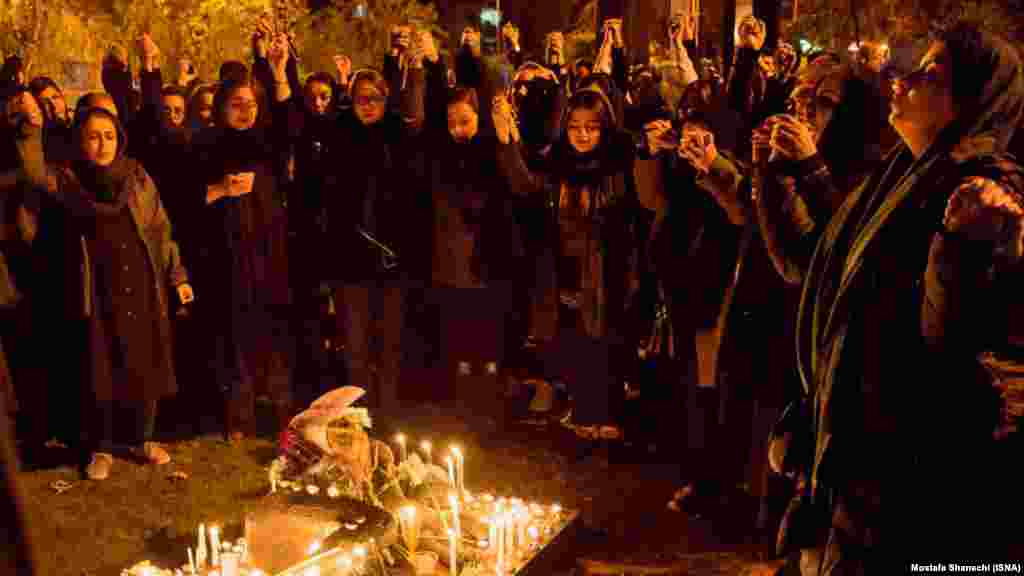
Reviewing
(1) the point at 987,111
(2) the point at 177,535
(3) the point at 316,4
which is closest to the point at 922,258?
(1) the point at 987,111

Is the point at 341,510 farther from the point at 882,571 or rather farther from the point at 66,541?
the point at 882,571

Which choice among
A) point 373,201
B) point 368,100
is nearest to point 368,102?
point 368,100

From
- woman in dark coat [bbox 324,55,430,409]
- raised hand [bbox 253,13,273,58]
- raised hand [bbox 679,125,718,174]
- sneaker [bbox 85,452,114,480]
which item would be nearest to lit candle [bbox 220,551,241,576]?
sneaker [bbox 85,452,114,480]

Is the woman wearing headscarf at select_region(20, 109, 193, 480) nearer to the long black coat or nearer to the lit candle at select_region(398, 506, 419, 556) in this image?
the long black coat

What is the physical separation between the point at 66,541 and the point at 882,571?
4338mm

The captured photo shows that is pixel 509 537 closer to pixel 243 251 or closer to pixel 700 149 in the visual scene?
pixel 700 149

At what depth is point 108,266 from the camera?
613 cm

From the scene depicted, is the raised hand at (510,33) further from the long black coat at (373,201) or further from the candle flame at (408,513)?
the candle flame at (408,513)

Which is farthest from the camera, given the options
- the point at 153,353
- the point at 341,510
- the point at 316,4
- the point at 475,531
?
the point at 316,4

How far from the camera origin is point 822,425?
291cm

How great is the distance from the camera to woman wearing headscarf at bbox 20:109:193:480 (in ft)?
19.9

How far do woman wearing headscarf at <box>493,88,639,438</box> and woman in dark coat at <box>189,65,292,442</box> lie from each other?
162 centimetres

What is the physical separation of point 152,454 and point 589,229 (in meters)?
3.19

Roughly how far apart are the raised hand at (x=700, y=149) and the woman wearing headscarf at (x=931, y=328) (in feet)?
7.05
